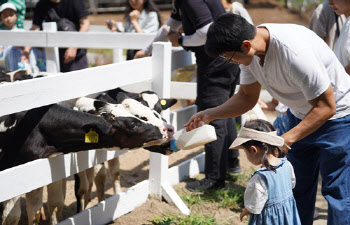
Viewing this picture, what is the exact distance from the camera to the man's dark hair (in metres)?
3.01

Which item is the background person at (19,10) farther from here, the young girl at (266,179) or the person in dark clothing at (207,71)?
the young girl at (266,179)

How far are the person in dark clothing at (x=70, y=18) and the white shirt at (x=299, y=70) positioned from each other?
13.5 feet

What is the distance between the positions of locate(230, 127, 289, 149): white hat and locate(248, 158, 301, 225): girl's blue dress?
0.20 meters

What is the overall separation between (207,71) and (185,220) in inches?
58.3

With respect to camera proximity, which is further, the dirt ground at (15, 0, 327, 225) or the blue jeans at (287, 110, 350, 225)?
the dirt ground at (15, 0, 327, 225)

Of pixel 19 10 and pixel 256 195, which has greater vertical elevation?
pixel 19 10

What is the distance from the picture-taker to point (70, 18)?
24.1ft

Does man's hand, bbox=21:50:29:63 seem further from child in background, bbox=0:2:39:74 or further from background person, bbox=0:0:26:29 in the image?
background person, bbox=0:0:26:29

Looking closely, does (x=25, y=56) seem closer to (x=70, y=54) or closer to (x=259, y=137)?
(x=70, y=54)

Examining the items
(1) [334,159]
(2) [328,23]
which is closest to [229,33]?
(1) [334,159]

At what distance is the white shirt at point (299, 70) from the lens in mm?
3062

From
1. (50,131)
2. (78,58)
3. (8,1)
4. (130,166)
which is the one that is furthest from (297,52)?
(8,1)

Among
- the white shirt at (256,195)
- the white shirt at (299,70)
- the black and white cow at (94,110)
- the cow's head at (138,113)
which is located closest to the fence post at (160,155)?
the black and white cow at (94,110)

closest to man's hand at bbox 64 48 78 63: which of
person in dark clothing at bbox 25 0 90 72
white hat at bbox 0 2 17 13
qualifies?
person in dark clothing at bbox 25 0 90 72
